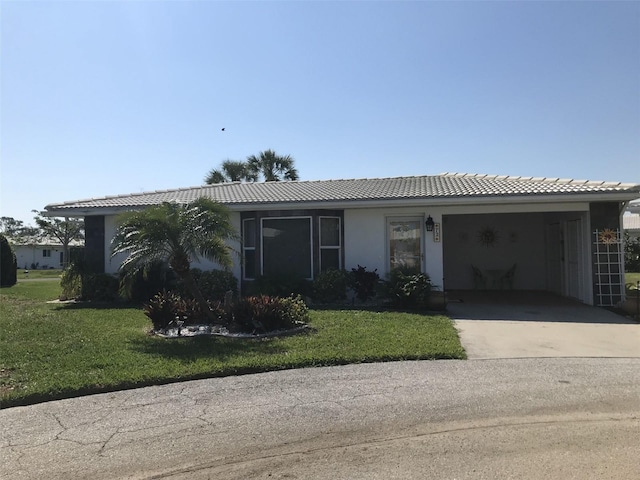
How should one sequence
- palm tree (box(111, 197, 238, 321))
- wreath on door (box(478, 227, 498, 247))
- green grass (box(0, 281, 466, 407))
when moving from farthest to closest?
wreath on door (box(478, 227, 498, 247))
palm tree (box(111, 197, 238, 321))
green grass (box(0, 281, 466, 407))

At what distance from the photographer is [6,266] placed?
21656 mm

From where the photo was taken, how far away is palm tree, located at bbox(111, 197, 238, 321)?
8789 mm

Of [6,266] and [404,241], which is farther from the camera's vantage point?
[6,266]

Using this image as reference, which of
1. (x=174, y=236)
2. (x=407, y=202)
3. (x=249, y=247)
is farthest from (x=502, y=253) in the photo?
(x=174, y=236)

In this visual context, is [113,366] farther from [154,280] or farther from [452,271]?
[452,271]

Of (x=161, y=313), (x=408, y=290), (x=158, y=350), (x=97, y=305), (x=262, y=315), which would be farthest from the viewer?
(x=97, y=305)

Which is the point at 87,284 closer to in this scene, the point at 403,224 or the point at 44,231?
the point at 403,224

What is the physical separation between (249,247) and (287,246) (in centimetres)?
115

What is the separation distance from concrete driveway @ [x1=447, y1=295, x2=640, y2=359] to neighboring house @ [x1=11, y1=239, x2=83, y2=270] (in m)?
50.1

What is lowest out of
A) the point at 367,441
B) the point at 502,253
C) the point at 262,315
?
the point at 367,441

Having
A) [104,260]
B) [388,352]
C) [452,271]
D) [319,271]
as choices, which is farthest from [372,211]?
[104,260]

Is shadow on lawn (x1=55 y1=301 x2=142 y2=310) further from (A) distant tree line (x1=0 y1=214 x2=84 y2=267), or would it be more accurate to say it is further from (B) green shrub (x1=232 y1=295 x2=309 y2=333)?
(A) distant tree line (x1=0 y1=214 x2=84 y2=267)

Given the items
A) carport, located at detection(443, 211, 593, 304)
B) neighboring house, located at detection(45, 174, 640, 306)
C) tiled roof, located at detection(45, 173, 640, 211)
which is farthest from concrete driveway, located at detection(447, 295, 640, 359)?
carport, located at detection(443, 211, 593, 304)

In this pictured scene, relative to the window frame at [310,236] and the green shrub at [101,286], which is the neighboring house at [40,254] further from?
the window frame at [310,236]
